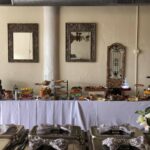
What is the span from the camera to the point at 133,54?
16.4 feet

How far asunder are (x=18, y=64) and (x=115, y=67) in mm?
1612

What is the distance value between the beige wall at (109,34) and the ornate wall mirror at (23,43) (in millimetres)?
442

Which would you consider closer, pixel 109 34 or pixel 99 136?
pixel 99 136

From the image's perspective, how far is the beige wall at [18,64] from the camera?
195 inches

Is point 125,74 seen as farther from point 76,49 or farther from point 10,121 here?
point 10,121

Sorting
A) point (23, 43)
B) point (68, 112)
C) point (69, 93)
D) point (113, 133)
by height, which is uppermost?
point (23, 43)

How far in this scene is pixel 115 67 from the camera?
196 inches

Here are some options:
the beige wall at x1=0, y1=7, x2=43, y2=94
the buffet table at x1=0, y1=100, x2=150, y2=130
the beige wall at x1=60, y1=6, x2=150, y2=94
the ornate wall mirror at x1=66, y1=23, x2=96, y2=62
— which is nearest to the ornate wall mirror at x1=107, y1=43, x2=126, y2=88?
the beige wall at x1=60, y1=6, x2=150, y2=94

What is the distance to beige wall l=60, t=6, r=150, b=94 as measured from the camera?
4934mm

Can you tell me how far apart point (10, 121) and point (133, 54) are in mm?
2259

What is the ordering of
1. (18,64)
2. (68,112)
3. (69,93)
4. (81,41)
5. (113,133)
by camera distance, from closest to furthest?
(113,133) → (68,112) → (69,93) → (81,41) → (18,64)

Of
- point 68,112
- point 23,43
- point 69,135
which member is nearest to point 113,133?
point 69,135

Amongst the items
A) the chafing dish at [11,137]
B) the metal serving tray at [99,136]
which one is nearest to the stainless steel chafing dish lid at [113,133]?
the metal serving tray at [99,136]

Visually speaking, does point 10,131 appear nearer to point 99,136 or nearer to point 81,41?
point 99,136
